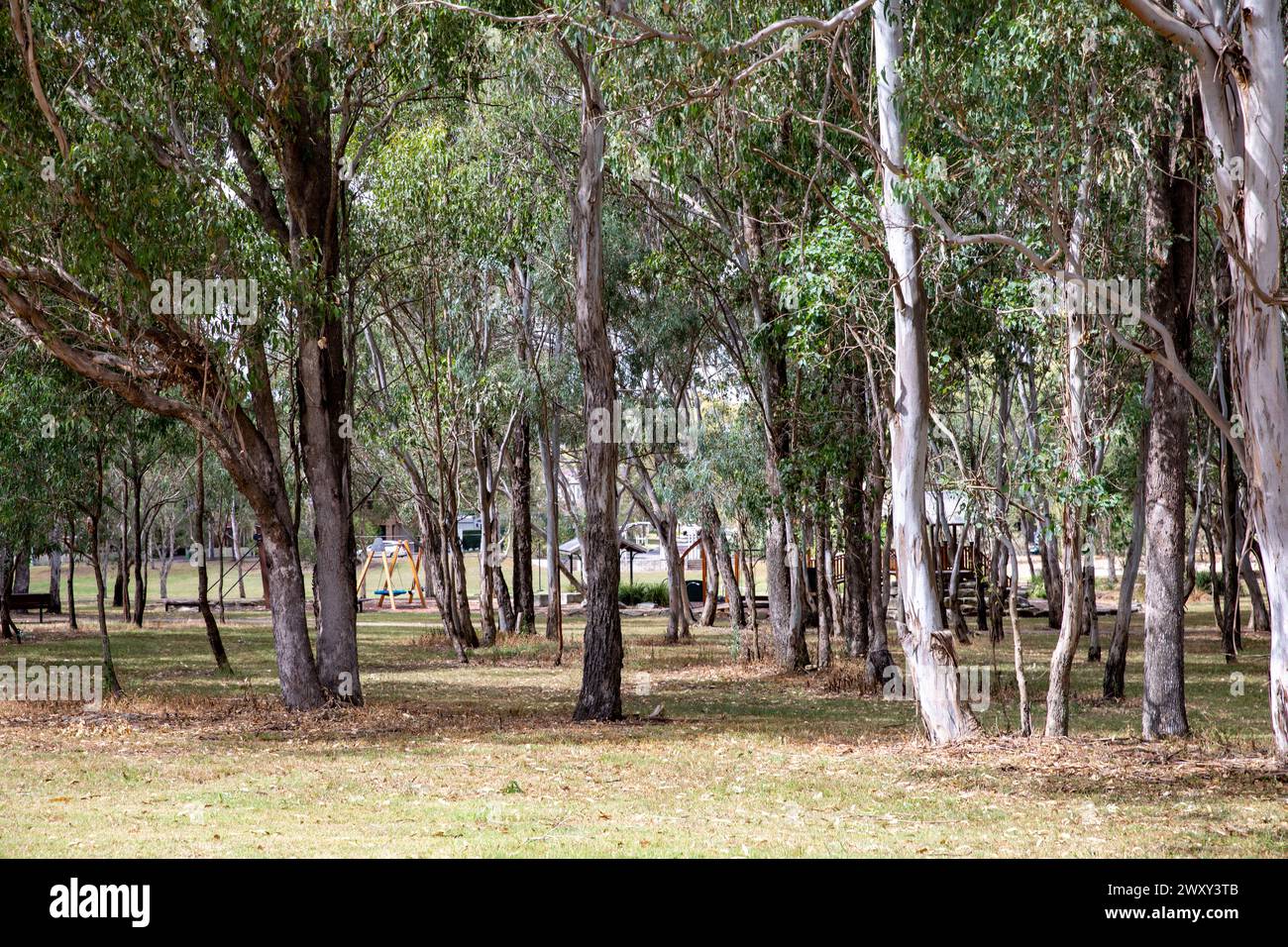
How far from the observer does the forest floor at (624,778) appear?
741 cm

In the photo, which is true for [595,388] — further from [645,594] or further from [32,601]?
[645,594]

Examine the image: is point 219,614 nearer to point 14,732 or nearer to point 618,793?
point 14,732

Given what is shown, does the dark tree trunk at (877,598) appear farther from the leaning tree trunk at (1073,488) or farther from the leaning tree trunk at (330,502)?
the leaning tree trunk at (330,502)

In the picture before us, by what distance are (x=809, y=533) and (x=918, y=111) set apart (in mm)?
10226

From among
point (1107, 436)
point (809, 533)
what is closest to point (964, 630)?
point (809, 533)

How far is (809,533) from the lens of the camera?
68.5 ft

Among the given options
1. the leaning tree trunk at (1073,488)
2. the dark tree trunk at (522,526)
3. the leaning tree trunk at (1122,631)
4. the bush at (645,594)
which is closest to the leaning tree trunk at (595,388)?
the leaning tree trunk at (1073,488)

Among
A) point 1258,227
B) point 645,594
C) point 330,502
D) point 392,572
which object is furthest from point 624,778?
point 392,572

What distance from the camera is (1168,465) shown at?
464 inches

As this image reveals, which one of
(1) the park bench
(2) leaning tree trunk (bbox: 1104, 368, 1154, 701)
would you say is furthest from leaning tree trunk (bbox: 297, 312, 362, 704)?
(1) the park bench

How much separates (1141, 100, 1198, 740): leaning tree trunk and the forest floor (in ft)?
1.82

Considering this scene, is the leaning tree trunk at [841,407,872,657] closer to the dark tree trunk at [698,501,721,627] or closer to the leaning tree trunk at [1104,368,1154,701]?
the leaning tree trunk at [1104,368,1154,701]

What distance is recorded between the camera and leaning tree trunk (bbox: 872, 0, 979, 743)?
11617 millimetres

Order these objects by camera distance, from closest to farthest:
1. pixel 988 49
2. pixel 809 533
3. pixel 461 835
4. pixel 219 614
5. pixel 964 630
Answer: pixel 461 835
pixel 988 49
pixel 809 533
pixel 964 630
pixel 219 614
